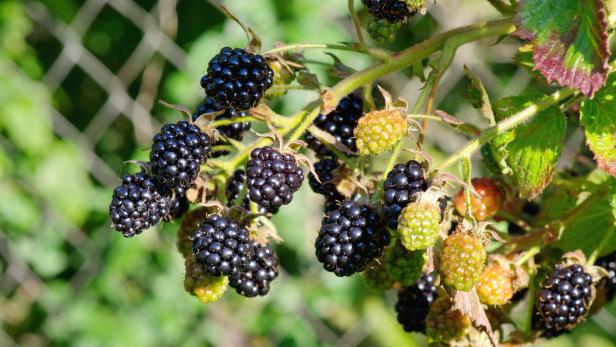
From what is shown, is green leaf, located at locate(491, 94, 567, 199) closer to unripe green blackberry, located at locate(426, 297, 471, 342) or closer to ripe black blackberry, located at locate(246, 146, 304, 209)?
unripe green blackberry, located at locate(426, 297, 471, 342)

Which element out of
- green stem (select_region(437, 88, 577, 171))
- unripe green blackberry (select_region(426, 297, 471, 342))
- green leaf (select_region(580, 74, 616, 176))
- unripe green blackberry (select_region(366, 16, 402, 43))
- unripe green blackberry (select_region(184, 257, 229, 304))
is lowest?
unripe green blackberry (select_region(184, 257, 229, 304))

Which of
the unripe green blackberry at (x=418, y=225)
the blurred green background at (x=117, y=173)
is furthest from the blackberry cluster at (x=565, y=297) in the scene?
the blurred green background at (x=117, y=173)

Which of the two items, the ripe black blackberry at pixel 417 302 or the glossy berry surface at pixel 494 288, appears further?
the ripe black blackberry at pixel 417 302

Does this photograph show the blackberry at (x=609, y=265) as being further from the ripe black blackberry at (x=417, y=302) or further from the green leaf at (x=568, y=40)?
the green leaf at (x=568, y=40)

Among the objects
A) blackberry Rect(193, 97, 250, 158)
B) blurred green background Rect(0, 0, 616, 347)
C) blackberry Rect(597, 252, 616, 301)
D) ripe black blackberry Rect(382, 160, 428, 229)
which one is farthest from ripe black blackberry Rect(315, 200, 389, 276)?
blurred green background Rect(0, 0, 616, 347)

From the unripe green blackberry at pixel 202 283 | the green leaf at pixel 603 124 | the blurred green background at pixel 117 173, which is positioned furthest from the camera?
the blurred green background at pixel 117 173

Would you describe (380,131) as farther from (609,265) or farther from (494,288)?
(609,265)
